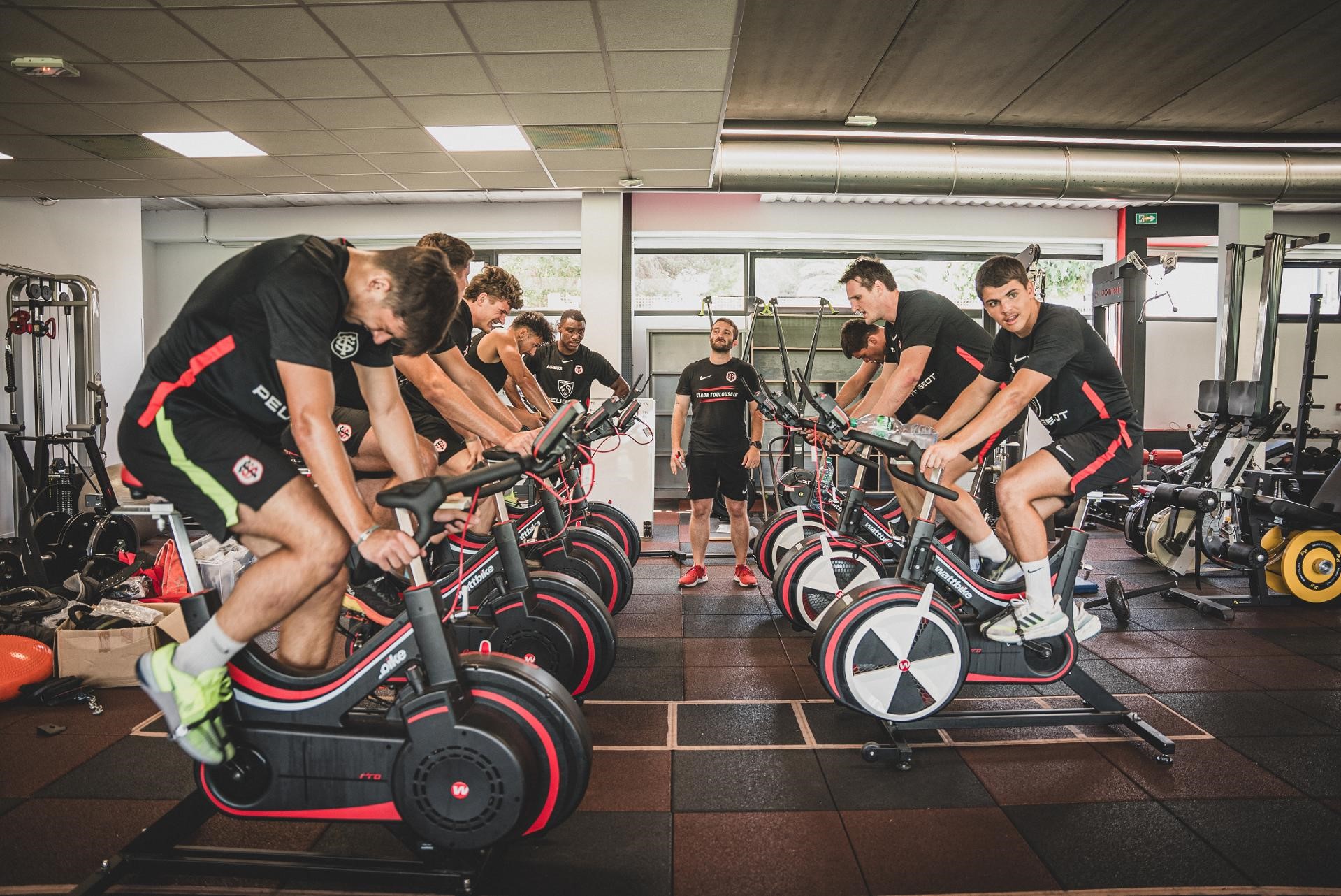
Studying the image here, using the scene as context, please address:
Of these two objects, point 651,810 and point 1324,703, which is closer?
point 651,810

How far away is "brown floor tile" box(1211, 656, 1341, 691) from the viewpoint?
3.16m

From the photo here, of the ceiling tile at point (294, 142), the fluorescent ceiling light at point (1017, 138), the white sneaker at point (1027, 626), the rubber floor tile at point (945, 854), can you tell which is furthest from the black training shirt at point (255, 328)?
the fluorescent ceiling light at point (1017, 138)

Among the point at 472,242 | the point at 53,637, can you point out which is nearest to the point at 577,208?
the point at 472,242

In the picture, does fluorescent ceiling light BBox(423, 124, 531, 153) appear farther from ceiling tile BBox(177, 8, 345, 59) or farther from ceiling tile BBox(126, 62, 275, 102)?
ceiling tile BBox(177, 8, 345, 59)

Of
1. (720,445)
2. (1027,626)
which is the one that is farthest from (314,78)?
(1027,626)

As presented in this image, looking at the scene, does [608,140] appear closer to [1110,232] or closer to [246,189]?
[246,189]

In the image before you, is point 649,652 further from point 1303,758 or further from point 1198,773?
point 1303,758

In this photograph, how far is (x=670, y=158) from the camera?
6.01 meters

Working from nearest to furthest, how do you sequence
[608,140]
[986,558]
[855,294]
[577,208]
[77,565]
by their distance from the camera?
[986,558] → [855,294] → [77,565] → [608,140] → [577,208]

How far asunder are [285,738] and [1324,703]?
368 centimetres

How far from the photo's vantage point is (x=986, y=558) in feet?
10.3

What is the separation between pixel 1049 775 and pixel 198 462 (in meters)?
2.57

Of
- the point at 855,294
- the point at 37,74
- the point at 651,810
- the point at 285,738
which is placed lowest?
the point at 651,810

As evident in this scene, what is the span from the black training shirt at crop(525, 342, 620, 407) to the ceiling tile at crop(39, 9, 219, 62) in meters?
2.59
